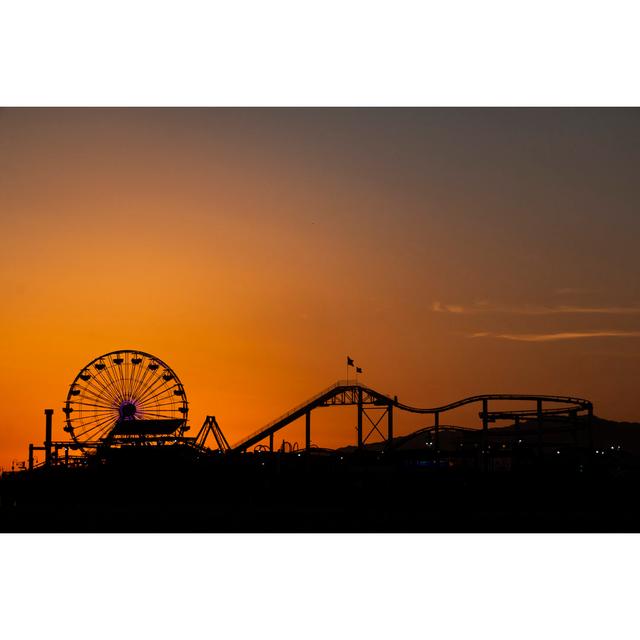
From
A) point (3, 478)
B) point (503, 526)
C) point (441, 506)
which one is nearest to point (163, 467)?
point (3, 478)

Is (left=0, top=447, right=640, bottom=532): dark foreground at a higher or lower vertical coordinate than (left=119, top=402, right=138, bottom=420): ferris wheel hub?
lower

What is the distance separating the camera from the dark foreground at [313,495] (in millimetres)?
53406

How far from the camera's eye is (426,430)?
77625 millimetres

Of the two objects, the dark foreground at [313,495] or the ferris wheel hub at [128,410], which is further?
the ferris wheel hub at [128,410]

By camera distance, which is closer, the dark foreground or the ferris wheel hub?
the dark foreground

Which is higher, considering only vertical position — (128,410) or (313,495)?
(128,410)

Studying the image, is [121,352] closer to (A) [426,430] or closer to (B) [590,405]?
(A) [426,430]

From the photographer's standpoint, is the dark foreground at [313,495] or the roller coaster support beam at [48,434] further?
the roller coaster support beam at [48,434]

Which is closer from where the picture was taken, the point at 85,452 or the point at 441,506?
the point at 441,506

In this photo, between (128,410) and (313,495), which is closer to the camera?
(313,495)

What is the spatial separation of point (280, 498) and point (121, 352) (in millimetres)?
15264

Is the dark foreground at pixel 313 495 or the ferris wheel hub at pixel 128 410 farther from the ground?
the ferris wheel hub at pixel 128 410

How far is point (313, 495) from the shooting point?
2424 inches

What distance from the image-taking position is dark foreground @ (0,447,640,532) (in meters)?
53.4
